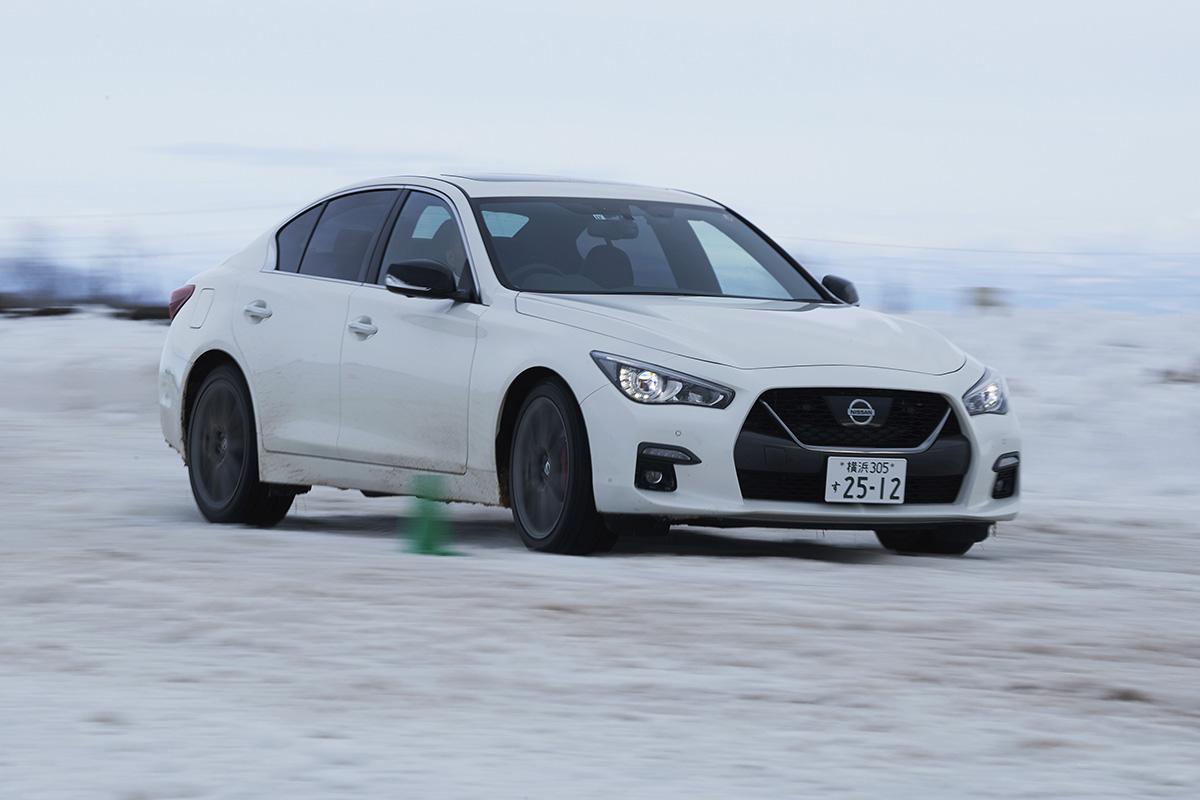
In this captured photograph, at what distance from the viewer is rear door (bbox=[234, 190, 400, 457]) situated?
9.23 metres

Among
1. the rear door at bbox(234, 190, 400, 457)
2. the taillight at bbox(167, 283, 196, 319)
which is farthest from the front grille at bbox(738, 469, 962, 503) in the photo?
the taillight at bbox(167, 283, 196, 319)

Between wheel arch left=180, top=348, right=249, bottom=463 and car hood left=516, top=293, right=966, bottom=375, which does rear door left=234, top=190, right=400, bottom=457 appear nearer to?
wheel arch left=180, top=348, right=249, bottom=463

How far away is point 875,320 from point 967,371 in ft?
1.89

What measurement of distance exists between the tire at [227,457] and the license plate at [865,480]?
10.3 ft

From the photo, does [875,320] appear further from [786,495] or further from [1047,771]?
[1047,771]

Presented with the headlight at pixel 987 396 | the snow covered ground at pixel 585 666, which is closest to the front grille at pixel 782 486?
the snow covered ground at pixel 585 666

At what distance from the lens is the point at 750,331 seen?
7.98m

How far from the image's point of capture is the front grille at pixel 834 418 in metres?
7.66

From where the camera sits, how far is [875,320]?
8656mm

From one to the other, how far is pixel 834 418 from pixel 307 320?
280 centimetres

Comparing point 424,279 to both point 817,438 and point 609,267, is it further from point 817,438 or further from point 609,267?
point 817,438

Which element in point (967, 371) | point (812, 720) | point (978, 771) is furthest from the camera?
point (967, 371)

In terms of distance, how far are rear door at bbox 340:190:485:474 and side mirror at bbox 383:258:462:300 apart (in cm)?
9

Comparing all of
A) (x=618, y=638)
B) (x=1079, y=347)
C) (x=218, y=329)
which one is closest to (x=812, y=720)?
(x=618, y=638)
